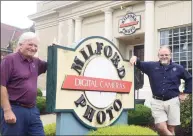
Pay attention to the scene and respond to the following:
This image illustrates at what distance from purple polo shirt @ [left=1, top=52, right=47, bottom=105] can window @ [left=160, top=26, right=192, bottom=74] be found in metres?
10.6

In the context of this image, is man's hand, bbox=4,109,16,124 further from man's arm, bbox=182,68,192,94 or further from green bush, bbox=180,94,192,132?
green bush, bbox=180,94,192,132

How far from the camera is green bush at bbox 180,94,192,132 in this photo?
6.71 metres

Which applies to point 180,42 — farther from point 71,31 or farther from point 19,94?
point 19,94

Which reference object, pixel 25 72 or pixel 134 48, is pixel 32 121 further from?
pixel 134 48

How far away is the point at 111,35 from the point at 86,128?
12000mm

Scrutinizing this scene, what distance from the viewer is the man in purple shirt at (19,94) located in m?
3.45

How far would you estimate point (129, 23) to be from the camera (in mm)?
15375

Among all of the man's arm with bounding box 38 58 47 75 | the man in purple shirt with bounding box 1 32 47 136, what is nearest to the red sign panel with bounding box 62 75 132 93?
the man's arm with bounding box 38 58 47 75

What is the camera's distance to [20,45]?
3.82 meters

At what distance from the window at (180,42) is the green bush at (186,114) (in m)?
6.64

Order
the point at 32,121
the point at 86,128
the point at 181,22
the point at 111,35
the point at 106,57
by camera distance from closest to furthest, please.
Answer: the point at 32,121
the point at 86,128
the point at 106,57
the point at 181,22
the point at 111,35

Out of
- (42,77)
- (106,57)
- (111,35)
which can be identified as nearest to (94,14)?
(111,35)

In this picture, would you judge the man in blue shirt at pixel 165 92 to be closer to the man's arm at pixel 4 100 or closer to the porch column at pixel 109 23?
the man's arm at pixel 4 100

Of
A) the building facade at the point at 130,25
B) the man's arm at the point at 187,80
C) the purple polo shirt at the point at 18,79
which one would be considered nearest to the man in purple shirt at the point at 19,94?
the purple polo shirt at the point at 18,79
